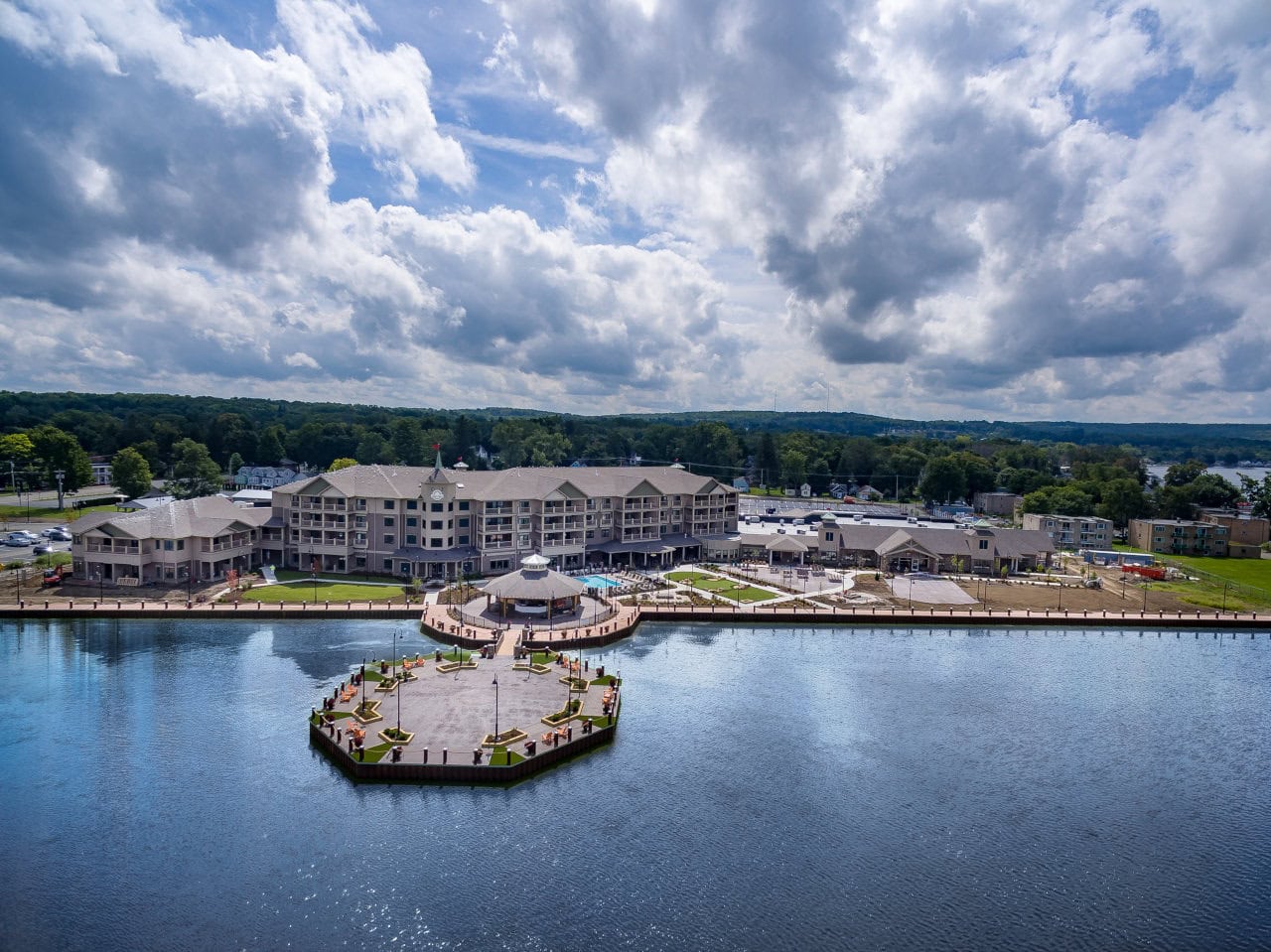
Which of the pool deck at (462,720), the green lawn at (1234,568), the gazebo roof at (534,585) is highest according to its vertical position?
the gazebo roof at (534,585)

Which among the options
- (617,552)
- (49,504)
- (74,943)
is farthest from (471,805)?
(49,504)

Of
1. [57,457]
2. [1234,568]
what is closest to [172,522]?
[57,457]

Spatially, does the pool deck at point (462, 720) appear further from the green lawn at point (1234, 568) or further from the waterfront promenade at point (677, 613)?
the green lawn at point (1234, 568)

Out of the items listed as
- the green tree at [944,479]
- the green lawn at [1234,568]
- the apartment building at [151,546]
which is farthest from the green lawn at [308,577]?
the green tree at [944,479]

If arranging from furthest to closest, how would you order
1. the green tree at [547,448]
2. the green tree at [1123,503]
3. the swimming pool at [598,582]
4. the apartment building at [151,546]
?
the green tree at [547,448] → the green tree at [1123,503] → the swimming pool at [598,582] → the apartment building at [151,546]

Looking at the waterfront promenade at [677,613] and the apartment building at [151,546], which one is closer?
the waterfront promenade at [677,613]

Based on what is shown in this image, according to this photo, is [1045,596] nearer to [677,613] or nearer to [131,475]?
[677,613]

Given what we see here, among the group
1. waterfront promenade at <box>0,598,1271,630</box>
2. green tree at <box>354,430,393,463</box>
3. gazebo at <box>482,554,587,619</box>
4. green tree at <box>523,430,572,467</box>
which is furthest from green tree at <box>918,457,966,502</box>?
gazebo at <box>482,554,587,619</box>
